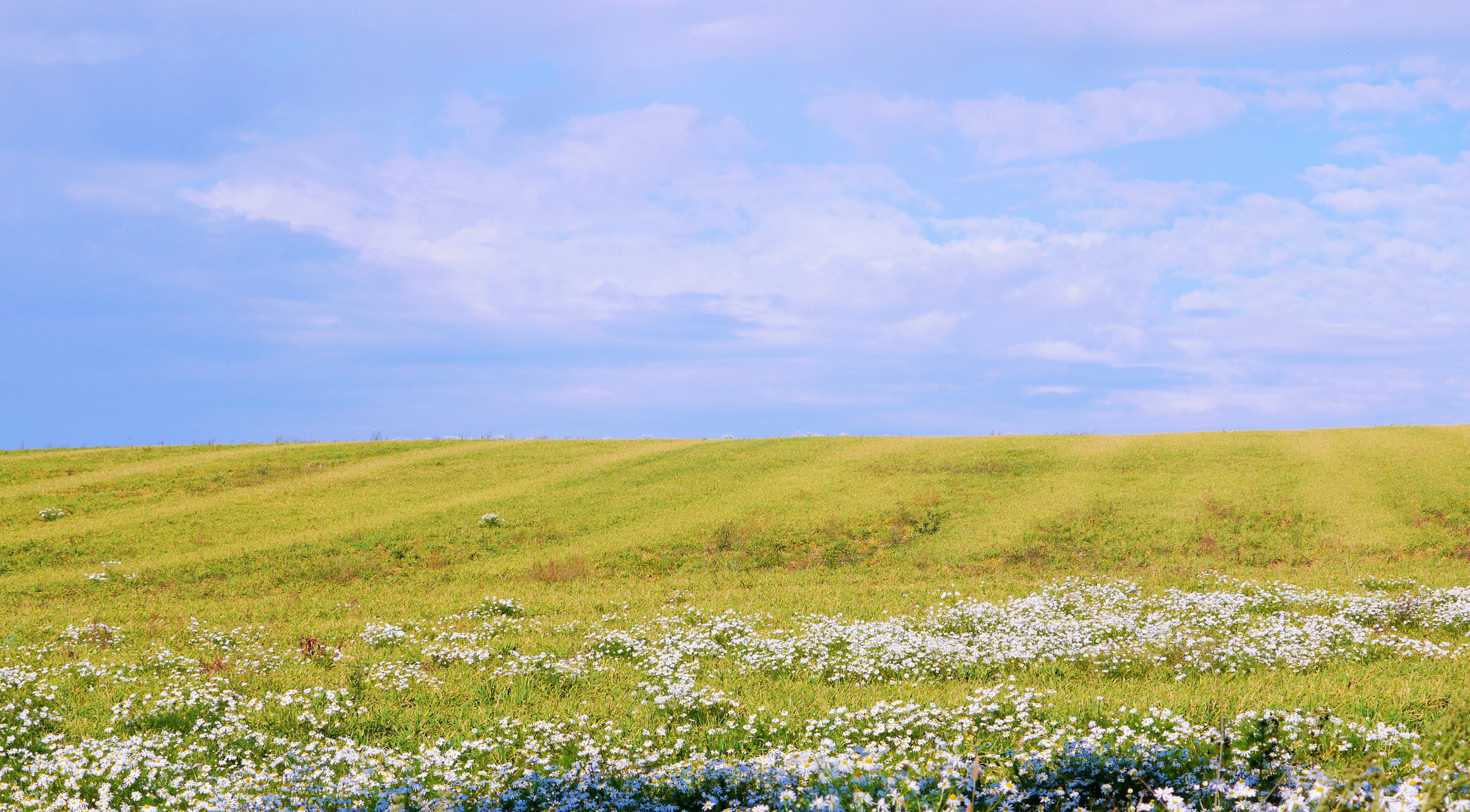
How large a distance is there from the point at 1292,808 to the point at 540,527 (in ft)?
96.3

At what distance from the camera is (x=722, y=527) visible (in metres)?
32.1

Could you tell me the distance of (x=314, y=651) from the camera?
57.4ft

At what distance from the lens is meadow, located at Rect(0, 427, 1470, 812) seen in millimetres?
8508

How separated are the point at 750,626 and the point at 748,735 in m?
8.13

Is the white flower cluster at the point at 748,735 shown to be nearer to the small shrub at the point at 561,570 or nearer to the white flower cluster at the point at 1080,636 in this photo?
the white flower cluster at the point at 1080,636

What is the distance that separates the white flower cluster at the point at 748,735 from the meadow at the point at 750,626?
67 millimetres

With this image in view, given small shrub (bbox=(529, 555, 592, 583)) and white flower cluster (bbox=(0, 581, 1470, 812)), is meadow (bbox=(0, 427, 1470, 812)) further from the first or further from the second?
small shrub (bbox=(529, 555, 592, 583))

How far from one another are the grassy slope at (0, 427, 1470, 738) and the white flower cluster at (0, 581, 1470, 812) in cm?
146

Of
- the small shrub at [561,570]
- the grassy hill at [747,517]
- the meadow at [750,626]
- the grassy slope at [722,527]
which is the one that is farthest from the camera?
the small shrub at [561,570]

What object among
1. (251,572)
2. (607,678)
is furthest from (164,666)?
(251,572)

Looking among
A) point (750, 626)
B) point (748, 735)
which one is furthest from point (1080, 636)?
point (748, 735)

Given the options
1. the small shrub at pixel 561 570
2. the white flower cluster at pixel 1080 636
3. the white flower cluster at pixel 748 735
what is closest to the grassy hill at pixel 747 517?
the small shrub at pixel 561 570

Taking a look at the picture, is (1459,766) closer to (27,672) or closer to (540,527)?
(27,672)

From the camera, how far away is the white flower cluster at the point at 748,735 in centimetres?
766
